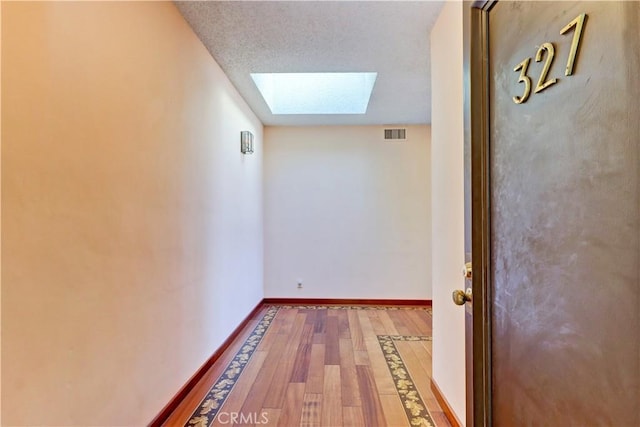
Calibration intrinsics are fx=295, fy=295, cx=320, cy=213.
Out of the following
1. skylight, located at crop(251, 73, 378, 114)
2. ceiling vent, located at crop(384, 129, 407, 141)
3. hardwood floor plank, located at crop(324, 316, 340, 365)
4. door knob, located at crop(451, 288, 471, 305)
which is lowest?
hardwood floor plank, located at crop(324, 316, 340, 365)

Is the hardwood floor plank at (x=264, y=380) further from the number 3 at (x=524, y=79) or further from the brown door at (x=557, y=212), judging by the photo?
the number 3 at (x=524, y=79)

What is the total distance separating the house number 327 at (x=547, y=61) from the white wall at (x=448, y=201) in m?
0.75

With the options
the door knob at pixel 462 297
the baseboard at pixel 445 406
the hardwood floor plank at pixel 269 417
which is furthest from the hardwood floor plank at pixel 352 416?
the door knob at pixel 462 297

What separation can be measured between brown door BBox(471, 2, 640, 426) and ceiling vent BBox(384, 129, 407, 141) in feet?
10.4

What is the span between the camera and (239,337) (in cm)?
292

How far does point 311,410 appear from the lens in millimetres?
1790

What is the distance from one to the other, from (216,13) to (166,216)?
1265mm

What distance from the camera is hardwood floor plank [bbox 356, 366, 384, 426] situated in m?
1.72

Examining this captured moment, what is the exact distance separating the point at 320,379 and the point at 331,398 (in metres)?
0.23

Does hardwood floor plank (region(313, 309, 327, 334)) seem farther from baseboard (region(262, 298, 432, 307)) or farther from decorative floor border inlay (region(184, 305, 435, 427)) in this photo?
decorative floor border inlay (region(184, 305, 435, 427))

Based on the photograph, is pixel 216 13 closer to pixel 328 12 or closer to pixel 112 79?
pixel 328 12

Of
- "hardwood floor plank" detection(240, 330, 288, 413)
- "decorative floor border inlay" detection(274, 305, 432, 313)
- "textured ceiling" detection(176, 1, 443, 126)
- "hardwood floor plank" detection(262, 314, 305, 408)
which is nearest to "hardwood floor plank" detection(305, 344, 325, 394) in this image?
"hardwood floor plank" detection(262, 314, 305, 408)

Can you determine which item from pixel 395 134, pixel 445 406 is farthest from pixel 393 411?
pixel 395 134

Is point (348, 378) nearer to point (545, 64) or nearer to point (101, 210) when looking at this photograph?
point (101, 210)
